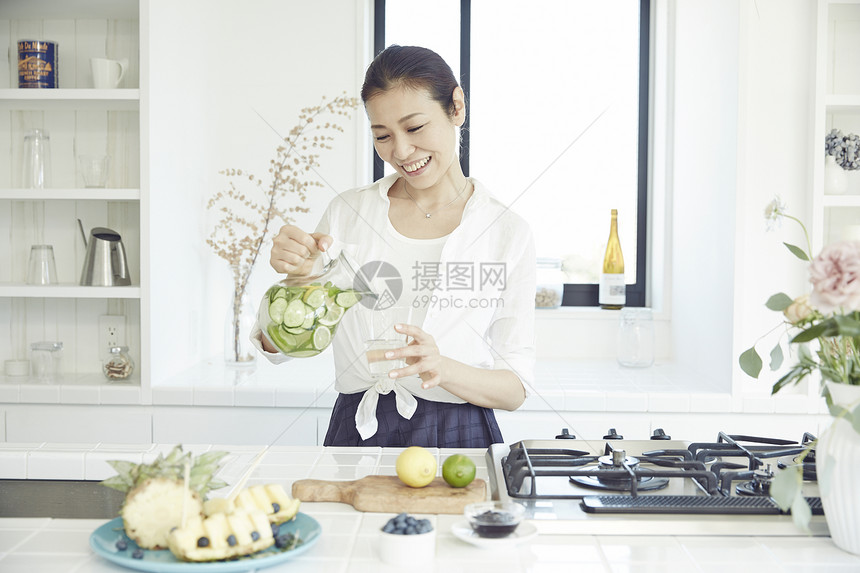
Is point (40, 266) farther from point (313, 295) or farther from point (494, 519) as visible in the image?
point (494, 519)

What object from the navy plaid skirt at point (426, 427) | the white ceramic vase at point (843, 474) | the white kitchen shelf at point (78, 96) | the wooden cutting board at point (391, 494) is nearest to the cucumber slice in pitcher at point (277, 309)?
the wooden cutting board at point (391, 494)

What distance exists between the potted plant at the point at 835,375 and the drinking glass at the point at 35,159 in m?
2.25

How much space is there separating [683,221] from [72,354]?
7.24 feet

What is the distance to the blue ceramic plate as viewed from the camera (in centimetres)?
93

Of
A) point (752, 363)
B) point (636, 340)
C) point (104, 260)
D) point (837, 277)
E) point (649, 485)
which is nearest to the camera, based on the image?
point (837, 277)

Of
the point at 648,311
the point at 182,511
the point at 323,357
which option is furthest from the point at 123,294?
the point at 648,311

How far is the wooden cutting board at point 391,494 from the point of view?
1.18 m

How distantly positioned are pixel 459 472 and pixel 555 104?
7.47ft

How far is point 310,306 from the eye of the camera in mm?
1323

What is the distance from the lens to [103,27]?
2.62m

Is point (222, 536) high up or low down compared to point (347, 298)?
down

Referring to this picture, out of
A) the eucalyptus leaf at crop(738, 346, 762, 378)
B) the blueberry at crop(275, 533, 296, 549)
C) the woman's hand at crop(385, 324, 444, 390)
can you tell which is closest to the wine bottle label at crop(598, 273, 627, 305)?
the woman's hand at crop(385, 324, 444, 390)

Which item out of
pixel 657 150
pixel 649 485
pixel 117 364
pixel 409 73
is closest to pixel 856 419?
pixel 649 485

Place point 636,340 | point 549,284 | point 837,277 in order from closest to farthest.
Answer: point 837,277
point 636,340
point 549,284
